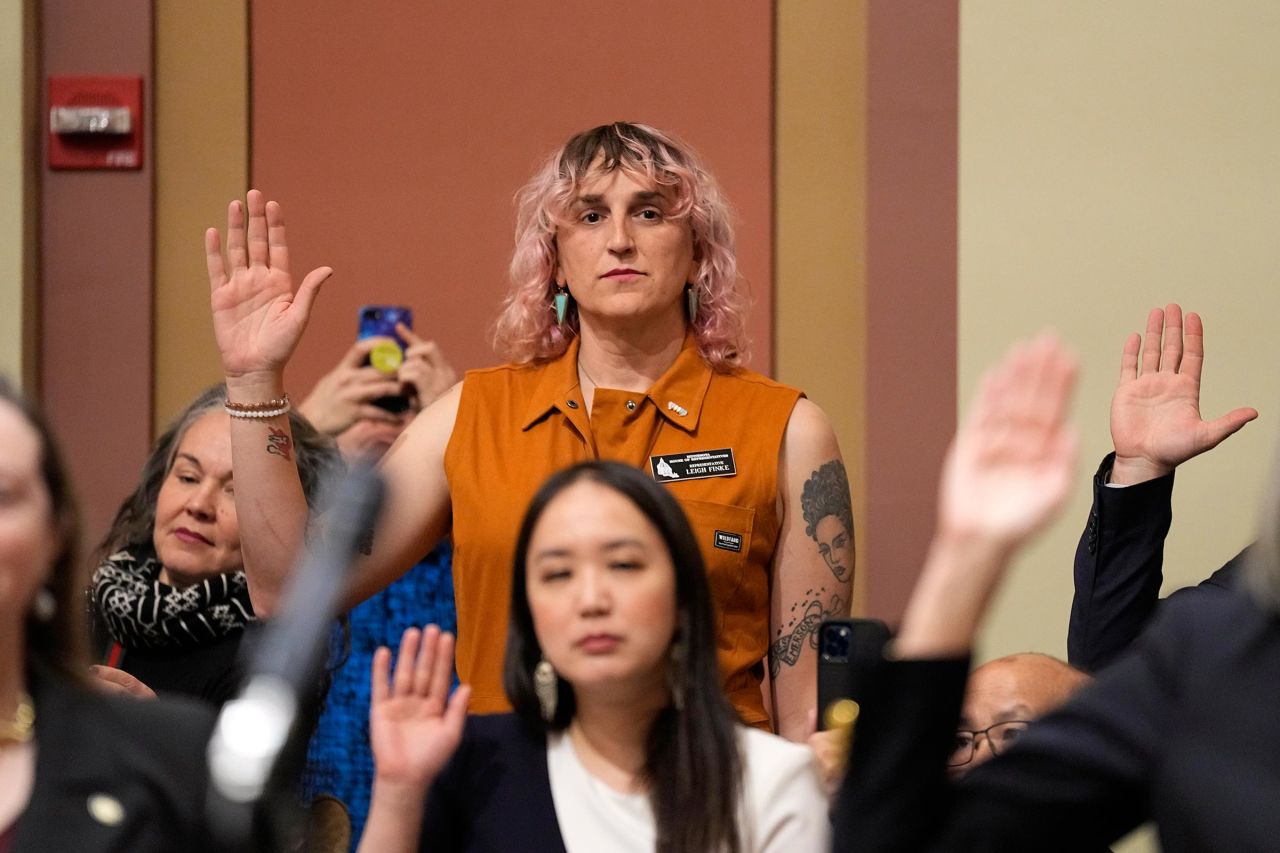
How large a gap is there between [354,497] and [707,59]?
2.80 metres

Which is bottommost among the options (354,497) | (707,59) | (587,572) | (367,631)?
(367,631)

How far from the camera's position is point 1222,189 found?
154 inches

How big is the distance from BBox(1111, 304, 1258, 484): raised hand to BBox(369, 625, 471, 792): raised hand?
1269 mm

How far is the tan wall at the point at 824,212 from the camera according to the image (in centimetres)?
402

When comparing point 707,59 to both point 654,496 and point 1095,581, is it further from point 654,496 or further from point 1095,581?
point 654,496

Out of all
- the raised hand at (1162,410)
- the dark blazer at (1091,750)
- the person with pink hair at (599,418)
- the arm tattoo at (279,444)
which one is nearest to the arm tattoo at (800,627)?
the person with pink hair at (599,418)

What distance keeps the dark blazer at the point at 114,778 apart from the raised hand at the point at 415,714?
1.24ft

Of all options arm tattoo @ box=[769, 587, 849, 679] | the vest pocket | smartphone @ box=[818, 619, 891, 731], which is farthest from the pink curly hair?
smartphone @ box=[818, 619, 891, 731]

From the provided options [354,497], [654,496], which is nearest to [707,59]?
[654,496]

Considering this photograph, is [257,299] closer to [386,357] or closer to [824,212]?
[386,357]

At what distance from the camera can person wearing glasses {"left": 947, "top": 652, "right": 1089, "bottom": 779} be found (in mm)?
2455

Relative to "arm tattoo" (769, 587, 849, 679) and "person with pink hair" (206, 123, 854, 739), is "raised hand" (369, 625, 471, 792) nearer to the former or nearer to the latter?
"person with pink hair" (206, 123, 854, 739)

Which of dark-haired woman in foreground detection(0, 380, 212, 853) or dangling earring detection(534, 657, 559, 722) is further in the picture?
dangling earring detection(534, 657, 559, 722)

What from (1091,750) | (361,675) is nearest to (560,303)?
(361,675)
